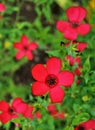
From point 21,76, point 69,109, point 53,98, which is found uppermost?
point 53,98

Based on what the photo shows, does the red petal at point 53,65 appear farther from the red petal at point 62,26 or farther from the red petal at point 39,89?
the red petal at point 62,26

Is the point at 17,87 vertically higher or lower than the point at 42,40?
lower

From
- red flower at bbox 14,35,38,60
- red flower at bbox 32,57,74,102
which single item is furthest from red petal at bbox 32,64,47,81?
red flower at bbox 14,35,38,60

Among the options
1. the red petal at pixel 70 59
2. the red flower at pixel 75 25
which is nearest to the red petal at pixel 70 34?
the red flower at pixel 75 25

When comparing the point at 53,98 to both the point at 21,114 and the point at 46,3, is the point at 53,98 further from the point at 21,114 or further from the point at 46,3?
the point at 46,3

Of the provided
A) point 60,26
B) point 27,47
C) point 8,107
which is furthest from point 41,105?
point 27,47

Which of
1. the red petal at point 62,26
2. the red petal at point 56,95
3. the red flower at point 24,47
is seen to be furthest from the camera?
the red flower at point 24,47

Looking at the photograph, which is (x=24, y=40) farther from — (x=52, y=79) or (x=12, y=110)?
(x=52, y=79)

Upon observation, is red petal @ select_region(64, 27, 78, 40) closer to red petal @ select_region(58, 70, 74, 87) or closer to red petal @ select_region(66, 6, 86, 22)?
red petal @ select_region(66, 6, 86, 22)
